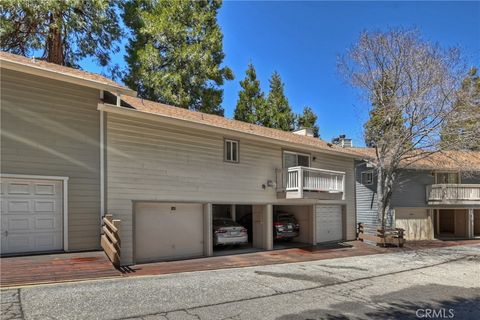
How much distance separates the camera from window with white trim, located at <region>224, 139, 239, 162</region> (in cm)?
1550

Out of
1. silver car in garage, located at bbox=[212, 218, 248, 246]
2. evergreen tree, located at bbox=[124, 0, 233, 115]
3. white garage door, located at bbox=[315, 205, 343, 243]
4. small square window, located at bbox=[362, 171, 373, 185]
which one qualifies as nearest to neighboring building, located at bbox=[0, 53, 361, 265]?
silver car in garage, located at bbox=[212, 218, 248, 246]

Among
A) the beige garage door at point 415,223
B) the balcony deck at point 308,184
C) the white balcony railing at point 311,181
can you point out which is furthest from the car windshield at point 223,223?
the beige garage door at point 415,223

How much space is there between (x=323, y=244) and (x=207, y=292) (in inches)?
468

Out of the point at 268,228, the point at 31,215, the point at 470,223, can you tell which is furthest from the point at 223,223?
the point at 470,223

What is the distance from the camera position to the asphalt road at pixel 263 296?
683 centimetres

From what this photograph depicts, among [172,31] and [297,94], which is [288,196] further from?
[297,94]

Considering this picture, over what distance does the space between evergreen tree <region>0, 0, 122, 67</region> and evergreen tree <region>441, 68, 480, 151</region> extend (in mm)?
19306

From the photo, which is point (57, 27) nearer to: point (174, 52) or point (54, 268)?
point (174, 52)

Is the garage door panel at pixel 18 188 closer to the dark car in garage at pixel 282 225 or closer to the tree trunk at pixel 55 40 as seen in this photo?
the dark car in garage at pixel 282 225

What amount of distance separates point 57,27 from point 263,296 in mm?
18831

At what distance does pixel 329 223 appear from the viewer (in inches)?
797

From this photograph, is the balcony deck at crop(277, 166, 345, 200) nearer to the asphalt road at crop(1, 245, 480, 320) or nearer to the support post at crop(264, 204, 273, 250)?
the support post at crop(264, 204, 273, 250)

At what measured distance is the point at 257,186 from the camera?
1653 cm

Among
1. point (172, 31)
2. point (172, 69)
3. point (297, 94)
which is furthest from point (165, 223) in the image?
point (297, 94)
